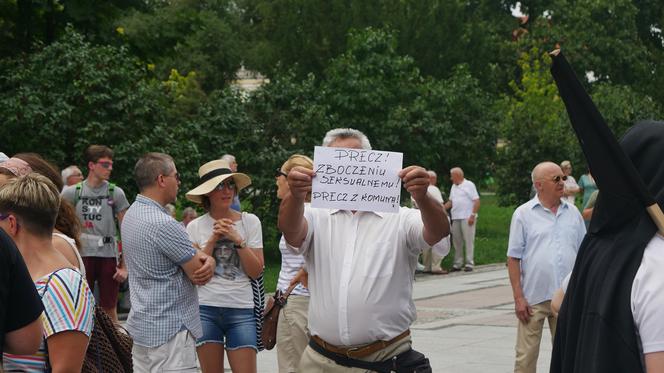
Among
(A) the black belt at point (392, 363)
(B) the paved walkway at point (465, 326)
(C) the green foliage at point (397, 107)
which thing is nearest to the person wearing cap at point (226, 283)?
(A) the black belt at point (392, 363)

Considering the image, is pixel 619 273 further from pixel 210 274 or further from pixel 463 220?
pixel 463 220

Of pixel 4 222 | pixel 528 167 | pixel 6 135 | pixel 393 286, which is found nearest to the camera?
pixel 4 222

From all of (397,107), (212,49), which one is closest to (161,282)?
(397,107)

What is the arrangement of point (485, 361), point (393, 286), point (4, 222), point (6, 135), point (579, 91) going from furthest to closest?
point (6, 135) < point (485, 361) < point (393, 286) < point (4, 222) < point (579, 91)

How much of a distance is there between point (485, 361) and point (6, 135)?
771cm

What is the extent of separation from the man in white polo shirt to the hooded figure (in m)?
19.8

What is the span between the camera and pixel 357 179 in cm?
549

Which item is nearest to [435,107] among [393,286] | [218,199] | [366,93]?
[366,93]

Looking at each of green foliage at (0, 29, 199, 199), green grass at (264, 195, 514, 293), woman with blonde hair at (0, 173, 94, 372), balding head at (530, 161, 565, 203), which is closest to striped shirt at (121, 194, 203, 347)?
A: woman with blonde hair at (0, 173, 94, 372)

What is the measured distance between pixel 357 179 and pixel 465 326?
367 inches

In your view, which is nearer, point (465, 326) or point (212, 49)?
point (465, 326)

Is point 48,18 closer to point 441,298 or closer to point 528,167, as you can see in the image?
point 441,298

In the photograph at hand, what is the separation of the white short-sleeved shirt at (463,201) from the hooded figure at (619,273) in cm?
2000

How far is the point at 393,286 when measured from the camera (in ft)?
18.7
